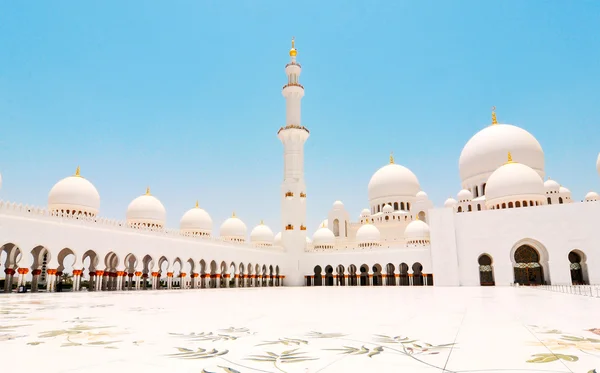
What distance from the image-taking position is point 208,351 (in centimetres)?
402

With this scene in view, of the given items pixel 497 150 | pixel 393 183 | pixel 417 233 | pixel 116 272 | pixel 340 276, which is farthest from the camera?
pixel 393 183

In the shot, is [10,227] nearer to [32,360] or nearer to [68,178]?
[68,178]

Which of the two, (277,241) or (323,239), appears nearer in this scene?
(323,239)

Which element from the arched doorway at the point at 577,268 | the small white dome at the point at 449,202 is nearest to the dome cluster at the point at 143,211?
the small white dome at the point at 449,202

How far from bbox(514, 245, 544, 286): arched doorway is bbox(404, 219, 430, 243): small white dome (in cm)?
872

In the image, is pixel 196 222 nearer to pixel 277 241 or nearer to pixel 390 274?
pixel 277 241

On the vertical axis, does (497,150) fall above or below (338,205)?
above

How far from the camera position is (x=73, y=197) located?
2619 cm

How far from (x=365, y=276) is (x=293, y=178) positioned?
11292 millimetres

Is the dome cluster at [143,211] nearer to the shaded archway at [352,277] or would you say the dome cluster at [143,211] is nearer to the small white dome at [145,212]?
the small white dome at [145,212]

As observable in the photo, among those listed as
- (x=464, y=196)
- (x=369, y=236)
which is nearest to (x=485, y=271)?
(x=464, y=196)

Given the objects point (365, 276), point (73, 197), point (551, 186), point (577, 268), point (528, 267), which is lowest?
point (365, 276)

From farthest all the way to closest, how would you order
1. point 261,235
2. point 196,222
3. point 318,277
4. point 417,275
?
point 261,235
point 318,277
point 417,275
point 196,222

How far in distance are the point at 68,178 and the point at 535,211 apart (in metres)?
30.1
